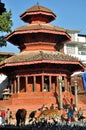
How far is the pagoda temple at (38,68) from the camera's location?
114 ft

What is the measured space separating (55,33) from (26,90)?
6.90m

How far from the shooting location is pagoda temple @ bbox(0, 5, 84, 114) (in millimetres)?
34875

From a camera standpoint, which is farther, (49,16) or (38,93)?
(49,16)

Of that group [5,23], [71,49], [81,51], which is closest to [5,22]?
[5,23]

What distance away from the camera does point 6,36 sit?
4022cm

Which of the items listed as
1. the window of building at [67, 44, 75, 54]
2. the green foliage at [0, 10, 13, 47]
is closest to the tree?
the green foliage at [0, 10, 13, 47]

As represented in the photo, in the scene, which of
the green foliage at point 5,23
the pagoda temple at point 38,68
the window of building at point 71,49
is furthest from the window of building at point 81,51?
the green foliage at point 5,23

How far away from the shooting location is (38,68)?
36.4 m

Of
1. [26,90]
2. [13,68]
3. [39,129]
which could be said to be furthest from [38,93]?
[39,129]

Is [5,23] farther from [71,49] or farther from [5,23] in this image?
[71,49]

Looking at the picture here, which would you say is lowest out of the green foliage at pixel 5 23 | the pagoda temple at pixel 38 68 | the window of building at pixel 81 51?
the pagoda temple at pixel 38 68

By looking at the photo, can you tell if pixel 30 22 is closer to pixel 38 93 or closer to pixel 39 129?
pixel 38 93

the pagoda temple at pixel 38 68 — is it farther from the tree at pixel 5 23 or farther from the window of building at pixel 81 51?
the window of building at pixel 81 51

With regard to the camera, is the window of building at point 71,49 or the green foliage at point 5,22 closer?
the green foliage at point 5,22
